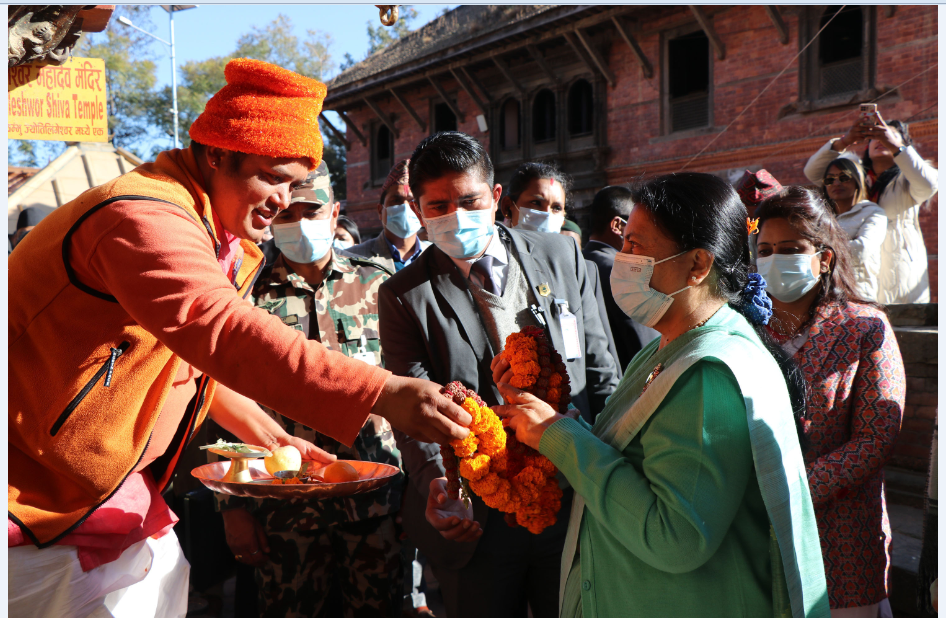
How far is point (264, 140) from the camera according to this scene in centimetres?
184

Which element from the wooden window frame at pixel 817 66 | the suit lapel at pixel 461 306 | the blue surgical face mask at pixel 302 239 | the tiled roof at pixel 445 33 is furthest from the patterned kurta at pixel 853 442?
the tiled roof at pixel 445 33

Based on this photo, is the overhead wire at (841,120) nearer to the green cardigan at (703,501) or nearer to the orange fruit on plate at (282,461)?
the green cardigan at (703,501)

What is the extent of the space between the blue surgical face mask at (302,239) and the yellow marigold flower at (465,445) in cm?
186

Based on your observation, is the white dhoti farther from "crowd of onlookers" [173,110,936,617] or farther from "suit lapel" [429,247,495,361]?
"suit lapel" [429,247,495,361]

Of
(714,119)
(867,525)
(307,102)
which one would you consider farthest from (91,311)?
(714,119)

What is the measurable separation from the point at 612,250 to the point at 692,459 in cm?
293

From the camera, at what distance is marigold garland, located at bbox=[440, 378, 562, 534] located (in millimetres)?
1896

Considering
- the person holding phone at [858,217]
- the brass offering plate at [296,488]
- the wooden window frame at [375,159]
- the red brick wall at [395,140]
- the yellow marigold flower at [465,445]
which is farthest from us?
the wooden window frame at [375,159]

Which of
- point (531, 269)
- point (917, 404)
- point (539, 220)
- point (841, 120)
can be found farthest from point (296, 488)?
point (841, 120)

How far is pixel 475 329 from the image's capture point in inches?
104

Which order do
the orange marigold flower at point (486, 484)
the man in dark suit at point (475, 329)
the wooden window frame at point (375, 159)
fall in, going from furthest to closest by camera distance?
the wooden window frame at point (375, 159) < the man in dark suit at point (475, 329) < the orange marigold flower at point (486, 484)

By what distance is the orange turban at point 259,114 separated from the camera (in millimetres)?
1848

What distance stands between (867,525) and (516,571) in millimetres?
1469

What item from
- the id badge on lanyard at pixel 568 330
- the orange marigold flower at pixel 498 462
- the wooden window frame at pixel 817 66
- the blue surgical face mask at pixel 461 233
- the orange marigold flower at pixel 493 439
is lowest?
the orange marigold flower at pixel 498 462
